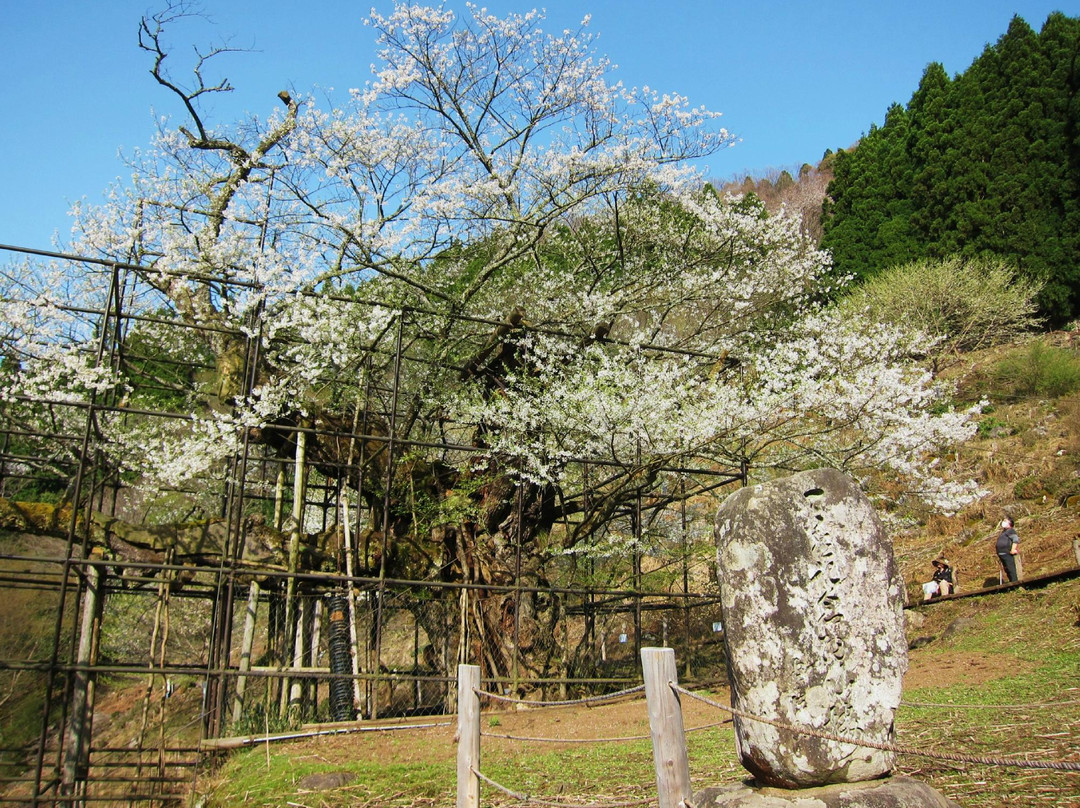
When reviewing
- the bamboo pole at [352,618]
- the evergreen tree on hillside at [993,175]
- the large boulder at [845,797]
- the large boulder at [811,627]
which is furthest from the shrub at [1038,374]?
the large boulder at [845,797]

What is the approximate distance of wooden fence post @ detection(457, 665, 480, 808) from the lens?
15.2 ft

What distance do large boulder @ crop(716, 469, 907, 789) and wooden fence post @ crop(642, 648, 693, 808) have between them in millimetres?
349

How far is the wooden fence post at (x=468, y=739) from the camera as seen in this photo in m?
4.62

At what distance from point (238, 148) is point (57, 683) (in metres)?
9.54

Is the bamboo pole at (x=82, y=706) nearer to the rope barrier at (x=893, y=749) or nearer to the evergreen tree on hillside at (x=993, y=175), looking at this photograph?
the rope barrier at (x=893, y=749)

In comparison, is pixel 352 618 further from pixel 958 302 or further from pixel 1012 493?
pixel 958 302

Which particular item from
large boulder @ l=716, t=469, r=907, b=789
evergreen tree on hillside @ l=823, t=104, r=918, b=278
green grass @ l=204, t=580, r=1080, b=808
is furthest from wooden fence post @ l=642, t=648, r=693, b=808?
evergreen tree on hillside @ l=823, t=104, r=918, b=278

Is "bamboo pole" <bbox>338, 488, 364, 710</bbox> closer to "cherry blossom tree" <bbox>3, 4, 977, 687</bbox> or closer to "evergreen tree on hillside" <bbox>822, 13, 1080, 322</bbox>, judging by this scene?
"cherry blossom tree" <bbox>3, 4, 977, 687</bbox>

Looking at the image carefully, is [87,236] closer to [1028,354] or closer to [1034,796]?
[1034,796]

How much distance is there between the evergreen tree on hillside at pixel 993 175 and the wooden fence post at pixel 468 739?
23.1 metres

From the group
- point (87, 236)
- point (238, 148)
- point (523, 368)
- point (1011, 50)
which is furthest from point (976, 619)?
point (1011, 50)

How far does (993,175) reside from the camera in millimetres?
23703

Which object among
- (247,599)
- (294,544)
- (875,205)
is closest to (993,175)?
(875,205)

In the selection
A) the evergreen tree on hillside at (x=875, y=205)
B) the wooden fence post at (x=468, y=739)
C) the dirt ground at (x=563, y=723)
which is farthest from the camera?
the evergreen tree on hillside at (x=875, y=205)
